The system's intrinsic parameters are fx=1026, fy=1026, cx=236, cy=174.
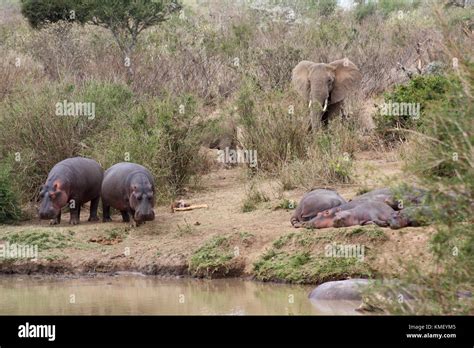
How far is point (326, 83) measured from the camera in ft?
59.0

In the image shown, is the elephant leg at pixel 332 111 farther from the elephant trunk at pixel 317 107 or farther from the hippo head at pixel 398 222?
the hippo head at pixel 398 222

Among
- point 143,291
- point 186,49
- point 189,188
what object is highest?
point 186,49

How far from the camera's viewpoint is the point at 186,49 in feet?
73.8

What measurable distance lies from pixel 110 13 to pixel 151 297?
45.0 feet

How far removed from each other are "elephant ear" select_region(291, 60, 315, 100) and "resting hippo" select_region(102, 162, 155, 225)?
5.59 m

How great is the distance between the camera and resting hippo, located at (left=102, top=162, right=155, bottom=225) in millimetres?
12289

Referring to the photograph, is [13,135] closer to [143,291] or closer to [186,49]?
[143,291]

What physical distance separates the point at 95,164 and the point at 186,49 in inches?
372

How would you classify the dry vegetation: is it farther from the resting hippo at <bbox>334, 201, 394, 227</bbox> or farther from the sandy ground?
the resting hippo at <bbox>334, 201, 394, 227</bbox>

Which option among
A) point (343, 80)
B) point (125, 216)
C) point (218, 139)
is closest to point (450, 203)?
point (125, 216)

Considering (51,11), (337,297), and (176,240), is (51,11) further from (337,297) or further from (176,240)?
(337,297)

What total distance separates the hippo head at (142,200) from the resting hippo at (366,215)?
91.3 inches
